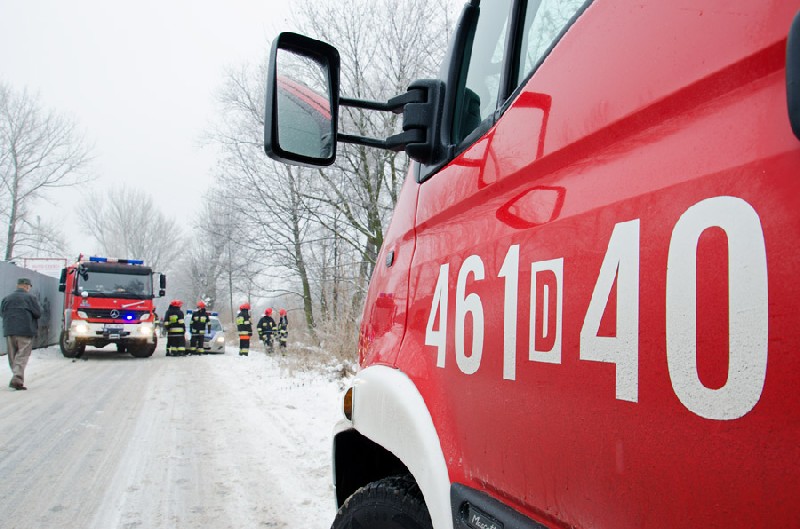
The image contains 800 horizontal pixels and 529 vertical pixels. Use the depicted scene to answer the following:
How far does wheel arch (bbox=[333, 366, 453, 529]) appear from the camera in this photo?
4.28 feet

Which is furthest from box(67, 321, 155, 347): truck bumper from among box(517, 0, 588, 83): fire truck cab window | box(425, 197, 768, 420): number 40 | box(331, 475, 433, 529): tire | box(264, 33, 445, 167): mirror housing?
box(425, 197, 768, 420): number 40

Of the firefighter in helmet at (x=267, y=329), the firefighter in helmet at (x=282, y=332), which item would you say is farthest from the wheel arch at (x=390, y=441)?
the firefighter in helmet at (x=267, y=329)

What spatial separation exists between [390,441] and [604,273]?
93 cm

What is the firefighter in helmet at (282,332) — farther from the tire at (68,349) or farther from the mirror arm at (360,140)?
the mirror arm at (360,140)

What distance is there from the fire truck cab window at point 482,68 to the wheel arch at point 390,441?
768mm

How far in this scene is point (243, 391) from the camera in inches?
346

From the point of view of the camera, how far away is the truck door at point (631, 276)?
628mm

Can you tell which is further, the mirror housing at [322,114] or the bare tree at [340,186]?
the bare tree at [340,186]

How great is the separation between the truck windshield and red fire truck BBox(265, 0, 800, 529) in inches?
582

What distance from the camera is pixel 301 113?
1.69 metres

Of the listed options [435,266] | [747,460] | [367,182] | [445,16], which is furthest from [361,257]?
[747,460]

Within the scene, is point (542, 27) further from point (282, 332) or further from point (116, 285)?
point (282, 332)

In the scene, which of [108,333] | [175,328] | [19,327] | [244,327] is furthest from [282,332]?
[19,327]

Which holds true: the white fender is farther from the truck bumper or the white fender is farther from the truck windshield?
the truck windshield
